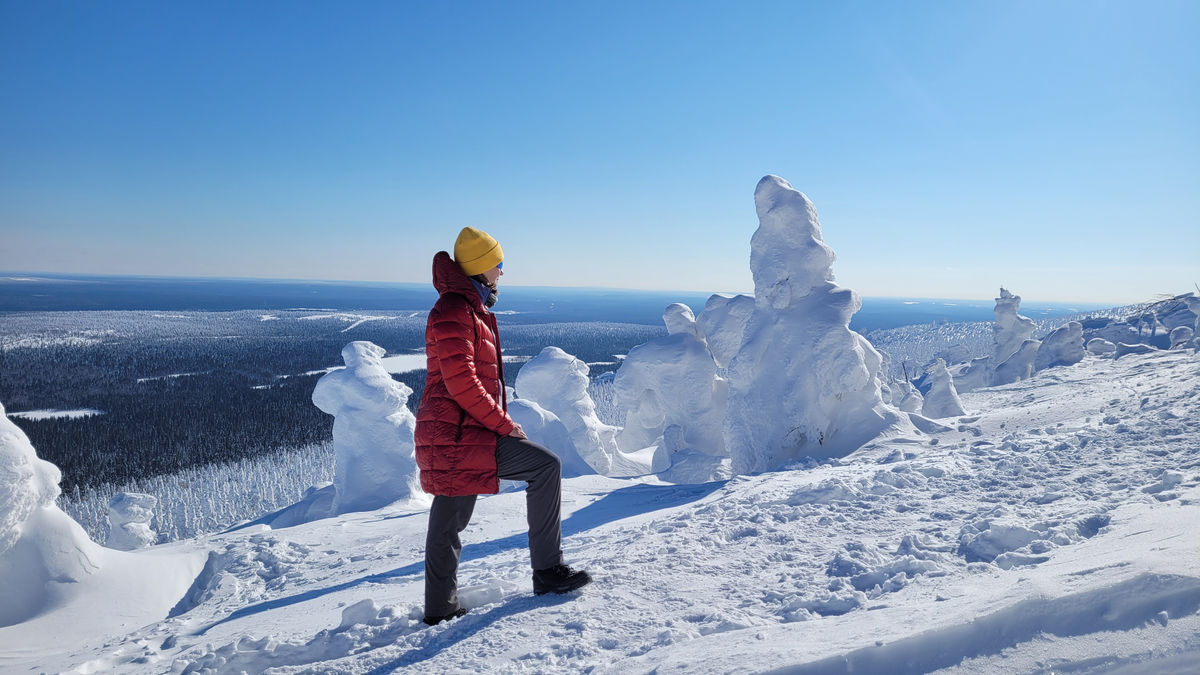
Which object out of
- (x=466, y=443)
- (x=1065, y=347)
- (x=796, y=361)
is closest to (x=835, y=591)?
(x=466, y=443)

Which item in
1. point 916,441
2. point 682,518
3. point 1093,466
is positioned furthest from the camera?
point 916,441

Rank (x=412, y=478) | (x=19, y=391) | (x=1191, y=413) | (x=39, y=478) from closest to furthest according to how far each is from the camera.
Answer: (x=1191, y=413), (x=39, y=478), (x=412, y=478), (x=19, y=391)

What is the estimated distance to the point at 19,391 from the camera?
68.3 m

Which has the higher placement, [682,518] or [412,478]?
[682,518]

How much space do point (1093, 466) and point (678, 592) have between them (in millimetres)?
3547

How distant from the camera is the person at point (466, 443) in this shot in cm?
304

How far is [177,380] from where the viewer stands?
76.7 meters

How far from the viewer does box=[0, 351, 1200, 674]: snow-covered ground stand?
1.96 m

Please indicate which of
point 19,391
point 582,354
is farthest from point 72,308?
point 582,354

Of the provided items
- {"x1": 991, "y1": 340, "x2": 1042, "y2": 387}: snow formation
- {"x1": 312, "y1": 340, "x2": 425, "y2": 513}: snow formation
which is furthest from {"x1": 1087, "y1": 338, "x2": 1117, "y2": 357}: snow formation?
{"x1": 312, "y1": 340, "x2": 425, "y2": 513}: snow formation

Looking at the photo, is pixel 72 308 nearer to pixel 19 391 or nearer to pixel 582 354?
pixel 19 391

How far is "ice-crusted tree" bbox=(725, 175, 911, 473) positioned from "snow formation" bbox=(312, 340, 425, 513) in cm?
868

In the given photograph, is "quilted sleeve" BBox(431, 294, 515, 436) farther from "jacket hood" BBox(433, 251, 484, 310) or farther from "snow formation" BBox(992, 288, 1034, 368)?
"snow formation" BBox(992, 288, 1034, 368)

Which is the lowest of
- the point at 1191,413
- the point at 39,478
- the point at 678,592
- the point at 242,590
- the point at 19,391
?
the point at 19,391
